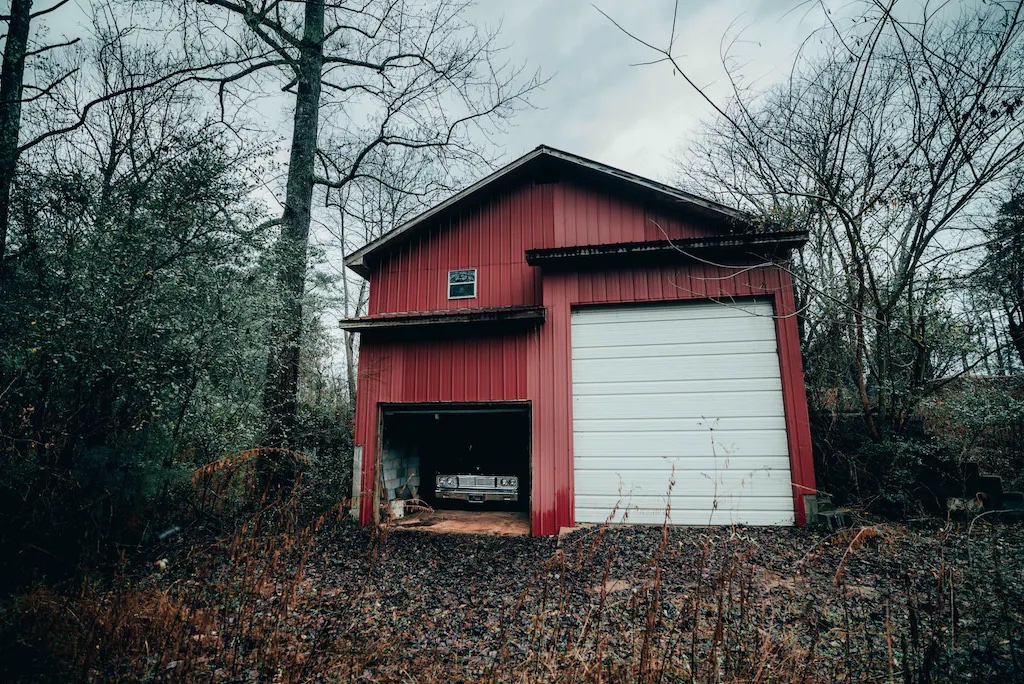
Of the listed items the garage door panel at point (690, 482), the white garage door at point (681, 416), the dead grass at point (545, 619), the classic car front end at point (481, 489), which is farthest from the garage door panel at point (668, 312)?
the classic car front end at point (481, 489)

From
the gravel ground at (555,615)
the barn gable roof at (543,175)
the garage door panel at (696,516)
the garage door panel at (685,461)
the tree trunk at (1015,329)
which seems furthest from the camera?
the barn gable roof at (543,175)

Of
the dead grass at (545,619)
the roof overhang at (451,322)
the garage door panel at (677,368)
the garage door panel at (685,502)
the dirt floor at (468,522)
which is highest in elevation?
the roof overhang at (451,322)

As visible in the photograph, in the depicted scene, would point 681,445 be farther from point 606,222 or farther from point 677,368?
point 606,222

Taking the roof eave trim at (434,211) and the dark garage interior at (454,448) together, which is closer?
the roof eave trim at (434,211)

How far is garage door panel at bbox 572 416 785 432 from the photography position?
22.4 ft

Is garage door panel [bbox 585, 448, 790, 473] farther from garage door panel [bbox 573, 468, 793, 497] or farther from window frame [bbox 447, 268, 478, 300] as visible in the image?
window frame [bbox 447, 268, 478, 300]

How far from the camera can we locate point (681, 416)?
7.07 m

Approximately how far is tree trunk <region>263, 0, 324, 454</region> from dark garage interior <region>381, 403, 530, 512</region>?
1840 millimetres

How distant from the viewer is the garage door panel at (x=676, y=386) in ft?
22.8

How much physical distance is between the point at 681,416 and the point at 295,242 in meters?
7.73

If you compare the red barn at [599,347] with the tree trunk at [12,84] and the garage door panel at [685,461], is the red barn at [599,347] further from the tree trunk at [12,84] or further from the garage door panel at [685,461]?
the tree trunk at [12,84]

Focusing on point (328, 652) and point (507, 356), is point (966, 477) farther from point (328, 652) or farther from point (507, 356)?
point (328, 652)

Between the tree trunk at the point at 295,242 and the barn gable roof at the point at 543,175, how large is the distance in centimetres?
126

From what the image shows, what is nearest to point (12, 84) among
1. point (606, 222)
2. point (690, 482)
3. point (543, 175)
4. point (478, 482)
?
point (543, 175)
